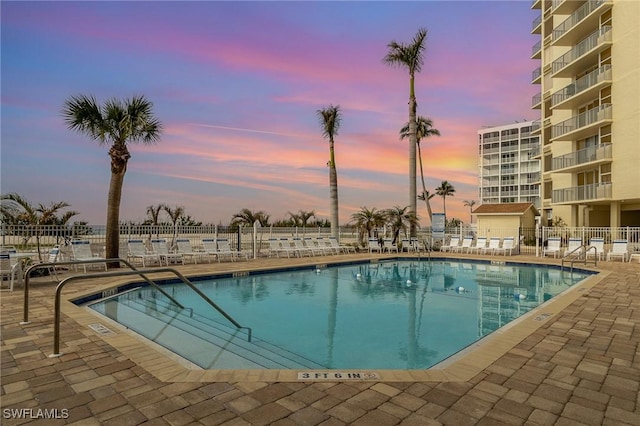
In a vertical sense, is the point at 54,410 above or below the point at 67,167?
below

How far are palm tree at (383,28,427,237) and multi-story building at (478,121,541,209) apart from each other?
5134 centimetres

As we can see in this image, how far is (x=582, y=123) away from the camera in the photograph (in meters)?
25.6

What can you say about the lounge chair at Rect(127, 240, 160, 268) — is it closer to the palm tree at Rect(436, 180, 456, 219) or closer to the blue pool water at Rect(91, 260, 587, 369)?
the blue pool water at Rect(91, 260, 587, 369)

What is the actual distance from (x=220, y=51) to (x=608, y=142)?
2416 cm

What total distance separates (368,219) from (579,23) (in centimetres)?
2081

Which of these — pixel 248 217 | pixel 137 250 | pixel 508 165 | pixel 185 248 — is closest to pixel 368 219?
pixel 248 217

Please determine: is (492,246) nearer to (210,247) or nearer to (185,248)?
(210,247)

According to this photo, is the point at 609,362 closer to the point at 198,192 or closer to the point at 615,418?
the point at 615,418

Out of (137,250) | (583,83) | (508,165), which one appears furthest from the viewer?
(508,165)

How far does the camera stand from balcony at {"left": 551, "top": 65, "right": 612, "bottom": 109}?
2341cm

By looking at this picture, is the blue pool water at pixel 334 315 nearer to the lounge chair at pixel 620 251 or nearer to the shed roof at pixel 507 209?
the lounge chair at pixel 620 251

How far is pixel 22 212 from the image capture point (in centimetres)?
1480

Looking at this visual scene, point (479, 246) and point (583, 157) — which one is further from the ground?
point (583, 157)

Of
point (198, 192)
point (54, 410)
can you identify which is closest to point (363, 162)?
point (198, 192)
